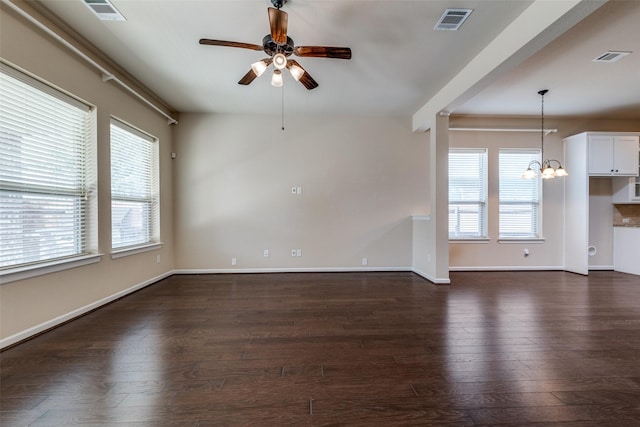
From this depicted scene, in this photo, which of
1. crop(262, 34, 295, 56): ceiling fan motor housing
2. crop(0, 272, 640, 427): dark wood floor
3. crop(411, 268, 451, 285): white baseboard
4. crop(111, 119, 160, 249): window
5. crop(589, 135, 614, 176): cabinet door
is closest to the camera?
crop(0, 272, 640, 427): dark wood floor

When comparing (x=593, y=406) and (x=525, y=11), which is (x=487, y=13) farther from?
(x=593, y=406)

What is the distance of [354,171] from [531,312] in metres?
3.31

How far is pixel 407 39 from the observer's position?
2713mm

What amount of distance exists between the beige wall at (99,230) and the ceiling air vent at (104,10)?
0.57 metres

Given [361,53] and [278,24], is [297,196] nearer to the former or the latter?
[361,53]

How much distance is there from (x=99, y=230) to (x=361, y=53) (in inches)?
147

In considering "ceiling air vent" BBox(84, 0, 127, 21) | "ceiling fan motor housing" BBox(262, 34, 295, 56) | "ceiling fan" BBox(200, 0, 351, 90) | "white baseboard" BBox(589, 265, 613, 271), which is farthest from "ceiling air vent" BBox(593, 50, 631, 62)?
"ceiling air vent" BBox(84, 0, 127, 21)

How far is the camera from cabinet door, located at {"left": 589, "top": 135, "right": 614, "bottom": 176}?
464cm

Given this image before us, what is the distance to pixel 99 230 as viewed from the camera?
3082 millimetres

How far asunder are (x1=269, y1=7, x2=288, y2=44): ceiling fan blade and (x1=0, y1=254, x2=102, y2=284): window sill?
2.94 metres

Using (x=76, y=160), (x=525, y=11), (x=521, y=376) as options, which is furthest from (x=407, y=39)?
(x=76, y=160)

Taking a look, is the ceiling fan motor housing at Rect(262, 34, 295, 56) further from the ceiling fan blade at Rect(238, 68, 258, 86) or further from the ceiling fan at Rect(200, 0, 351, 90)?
the ceiling fan blade at Rect(238, 68, 258, 86)

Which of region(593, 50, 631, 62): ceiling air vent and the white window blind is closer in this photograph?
the white window blind

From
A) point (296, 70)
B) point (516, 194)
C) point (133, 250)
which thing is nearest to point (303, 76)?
point (296, 70)
